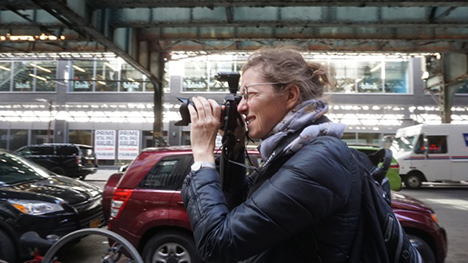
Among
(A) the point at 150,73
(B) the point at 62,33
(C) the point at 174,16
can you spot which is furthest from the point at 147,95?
(C) the point at 174,16

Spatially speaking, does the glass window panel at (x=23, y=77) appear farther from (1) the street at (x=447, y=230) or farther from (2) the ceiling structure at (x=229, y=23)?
(1) the street at (x=447, y=230)

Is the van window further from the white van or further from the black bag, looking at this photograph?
the black bag

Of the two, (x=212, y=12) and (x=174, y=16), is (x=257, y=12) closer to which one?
(x=212, y=12)

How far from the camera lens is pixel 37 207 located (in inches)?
163

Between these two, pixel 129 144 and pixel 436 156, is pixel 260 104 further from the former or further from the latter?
pixel 129 144

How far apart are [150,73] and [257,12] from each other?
21.2 feet

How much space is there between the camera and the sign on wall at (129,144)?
73.9ft

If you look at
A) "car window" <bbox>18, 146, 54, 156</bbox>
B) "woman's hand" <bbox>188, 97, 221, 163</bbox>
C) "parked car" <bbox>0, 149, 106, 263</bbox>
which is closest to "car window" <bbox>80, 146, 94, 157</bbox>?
"car window" <bbox>18, 146, 54, 156</bbox>

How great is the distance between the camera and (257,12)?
9930mm

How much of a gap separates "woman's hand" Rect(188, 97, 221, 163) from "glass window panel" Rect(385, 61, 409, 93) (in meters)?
24.2

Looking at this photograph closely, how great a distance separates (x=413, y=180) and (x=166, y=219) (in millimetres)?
12662

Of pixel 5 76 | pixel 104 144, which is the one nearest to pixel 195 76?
pixel 104 144

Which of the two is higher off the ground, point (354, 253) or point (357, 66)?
point (357, 66)

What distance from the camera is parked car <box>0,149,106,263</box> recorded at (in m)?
3.94
